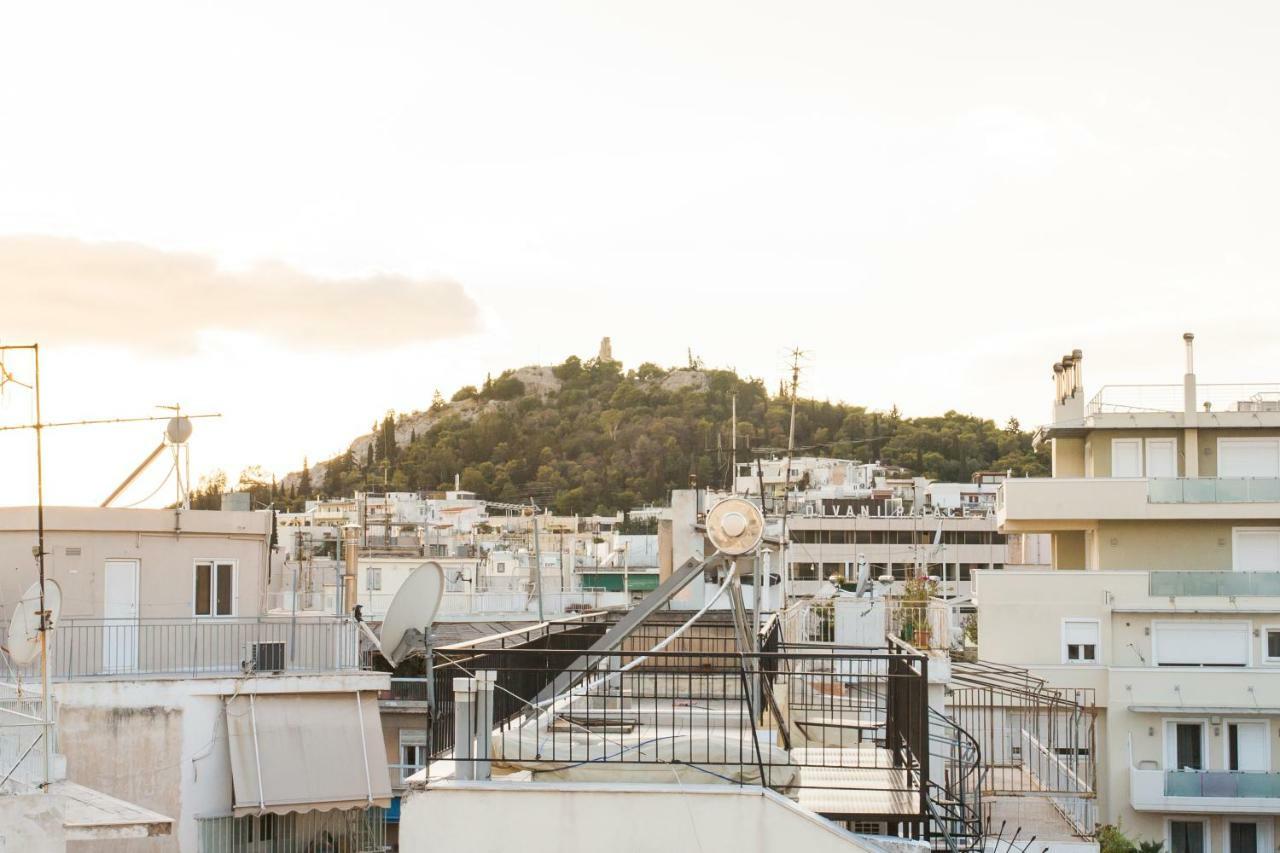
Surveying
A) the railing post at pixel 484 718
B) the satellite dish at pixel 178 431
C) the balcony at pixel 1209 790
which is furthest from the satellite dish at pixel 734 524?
the balcony at pixel 1209 790

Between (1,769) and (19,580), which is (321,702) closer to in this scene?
(19,580)

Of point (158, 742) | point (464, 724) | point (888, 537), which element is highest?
point (464, 724)

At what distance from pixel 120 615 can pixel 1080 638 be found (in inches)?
805

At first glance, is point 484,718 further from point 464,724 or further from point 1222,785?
point 1222,785

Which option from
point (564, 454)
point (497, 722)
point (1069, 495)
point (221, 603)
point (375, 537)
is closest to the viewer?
point (497, 722)

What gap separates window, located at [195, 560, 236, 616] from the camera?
85.7ft

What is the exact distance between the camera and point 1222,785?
30.7m

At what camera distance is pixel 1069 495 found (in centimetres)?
3466

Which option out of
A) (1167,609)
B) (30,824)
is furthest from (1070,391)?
(30,824)

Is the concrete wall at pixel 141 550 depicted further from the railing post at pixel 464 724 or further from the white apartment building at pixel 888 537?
the white apartment building at pixel 888 537

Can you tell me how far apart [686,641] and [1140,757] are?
691 inches

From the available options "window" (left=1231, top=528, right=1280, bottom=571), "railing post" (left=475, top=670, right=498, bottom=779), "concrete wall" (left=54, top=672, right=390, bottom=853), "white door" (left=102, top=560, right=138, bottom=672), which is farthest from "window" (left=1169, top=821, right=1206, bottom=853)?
"railing post" (left=475, top=670, right=498, bottom=779)

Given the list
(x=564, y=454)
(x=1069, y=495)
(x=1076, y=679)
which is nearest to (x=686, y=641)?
(x=1076, y=679)

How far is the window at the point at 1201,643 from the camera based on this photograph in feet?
108
